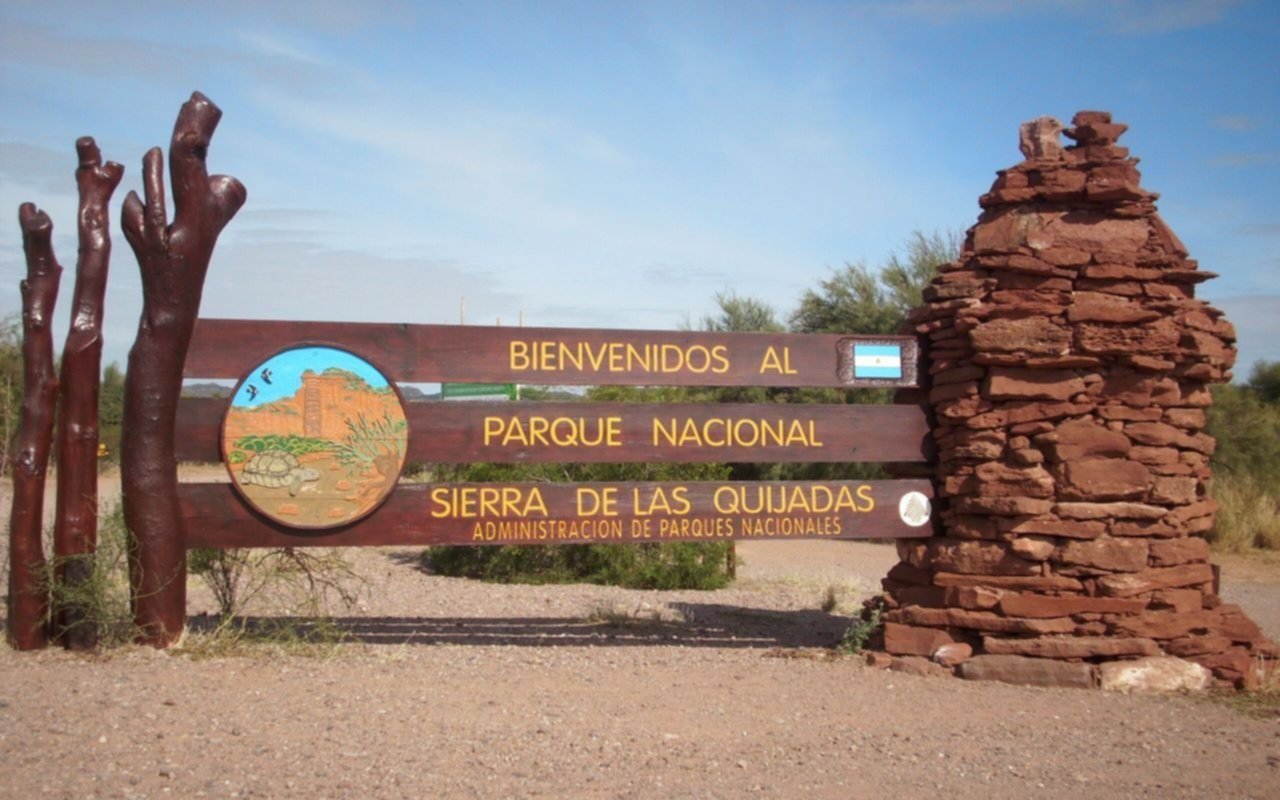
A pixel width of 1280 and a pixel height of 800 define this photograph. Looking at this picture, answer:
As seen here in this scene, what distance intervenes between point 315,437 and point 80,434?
138 centimetres

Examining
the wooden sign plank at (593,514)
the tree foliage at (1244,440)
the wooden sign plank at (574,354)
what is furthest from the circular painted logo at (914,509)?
the tree foliage at (1244,440)

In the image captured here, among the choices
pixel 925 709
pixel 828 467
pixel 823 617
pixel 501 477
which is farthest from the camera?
pixel 828 467

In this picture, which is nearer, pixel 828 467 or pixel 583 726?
pixel 583 726

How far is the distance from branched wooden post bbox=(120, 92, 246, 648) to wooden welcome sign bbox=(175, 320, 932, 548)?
13.7 inches

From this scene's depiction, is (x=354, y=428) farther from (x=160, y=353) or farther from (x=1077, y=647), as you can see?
(x=1077, y=647)

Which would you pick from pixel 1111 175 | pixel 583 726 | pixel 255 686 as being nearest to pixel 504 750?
pixel 583 726

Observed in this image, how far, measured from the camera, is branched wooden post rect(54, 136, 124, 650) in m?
6.98

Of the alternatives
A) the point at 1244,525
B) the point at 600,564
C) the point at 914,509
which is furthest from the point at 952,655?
the point at 1244,525

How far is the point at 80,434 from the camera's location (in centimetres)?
704

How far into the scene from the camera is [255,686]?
6480 millimetres

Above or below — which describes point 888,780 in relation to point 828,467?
below

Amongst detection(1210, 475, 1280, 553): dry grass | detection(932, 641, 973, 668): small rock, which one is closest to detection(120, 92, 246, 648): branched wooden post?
detection(932, 641, 973, 668): small rock

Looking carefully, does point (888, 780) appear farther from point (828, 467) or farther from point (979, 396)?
point (828, 467)

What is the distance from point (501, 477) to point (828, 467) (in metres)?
7.88
